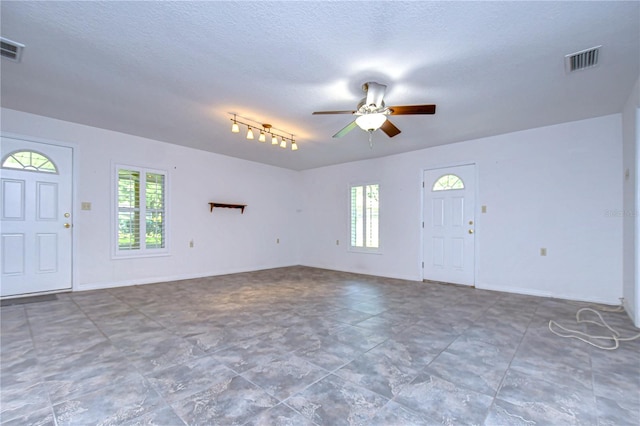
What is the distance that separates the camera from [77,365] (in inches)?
84.7

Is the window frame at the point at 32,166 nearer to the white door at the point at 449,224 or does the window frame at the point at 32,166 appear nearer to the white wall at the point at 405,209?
the white wall at the point at 405,209

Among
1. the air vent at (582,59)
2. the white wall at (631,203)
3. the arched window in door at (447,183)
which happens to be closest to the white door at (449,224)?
the arched window in door at (447,183)

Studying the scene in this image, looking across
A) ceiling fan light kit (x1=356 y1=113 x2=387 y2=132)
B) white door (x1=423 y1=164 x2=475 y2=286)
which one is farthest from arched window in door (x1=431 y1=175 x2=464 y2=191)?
ceiling fan light kit (x1=356 y1=113 x2=387 y2=132)

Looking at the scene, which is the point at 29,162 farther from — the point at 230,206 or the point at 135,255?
the point at 230,206

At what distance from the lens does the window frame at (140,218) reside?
4773 mm

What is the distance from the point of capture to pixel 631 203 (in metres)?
3.36

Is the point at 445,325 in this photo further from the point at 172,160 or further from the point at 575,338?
the point at 172,160

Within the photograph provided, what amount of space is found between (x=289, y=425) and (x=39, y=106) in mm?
4895

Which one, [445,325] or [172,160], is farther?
[172,160]

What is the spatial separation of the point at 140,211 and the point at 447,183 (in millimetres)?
5508

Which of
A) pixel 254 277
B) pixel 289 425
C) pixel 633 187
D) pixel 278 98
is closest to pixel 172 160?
pixel 254 277

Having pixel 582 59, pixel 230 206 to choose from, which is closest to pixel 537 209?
pixel 582 59

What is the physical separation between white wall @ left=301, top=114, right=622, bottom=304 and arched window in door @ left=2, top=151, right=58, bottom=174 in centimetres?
521

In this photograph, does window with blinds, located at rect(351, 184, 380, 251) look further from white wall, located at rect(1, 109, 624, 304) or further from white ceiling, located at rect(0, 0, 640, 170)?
white ceiling, located at rect(0, 0, 640, 170)
